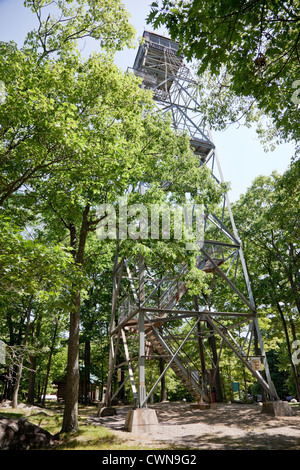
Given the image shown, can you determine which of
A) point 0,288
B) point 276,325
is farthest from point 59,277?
point 276,325

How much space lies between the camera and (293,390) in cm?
3159

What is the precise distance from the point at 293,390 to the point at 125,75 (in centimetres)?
3211

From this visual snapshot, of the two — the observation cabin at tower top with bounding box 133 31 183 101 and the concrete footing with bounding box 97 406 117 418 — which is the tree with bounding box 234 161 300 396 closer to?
the observation cabin at tower top with bounding box 133 31 183 101

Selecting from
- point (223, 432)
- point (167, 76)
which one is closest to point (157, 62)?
point (167, 76)

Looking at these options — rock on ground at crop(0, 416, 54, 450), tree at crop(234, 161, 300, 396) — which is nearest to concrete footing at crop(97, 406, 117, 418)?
rock on ground at crop(0, 416, 54, 450)

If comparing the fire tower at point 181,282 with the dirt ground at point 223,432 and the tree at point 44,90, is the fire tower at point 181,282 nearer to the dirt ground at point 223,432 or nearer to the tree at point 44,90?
the dirt ground at point 223,432

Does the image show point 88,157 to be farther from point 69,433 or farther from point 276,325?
point 276,325

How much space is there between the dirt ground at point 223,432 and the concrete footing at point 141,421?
0.21 m

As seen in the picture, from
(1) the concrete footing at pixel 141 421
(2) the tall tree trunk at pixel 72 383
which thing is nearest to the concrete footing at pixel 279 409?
(1) the concrete footing at pixel 141 421

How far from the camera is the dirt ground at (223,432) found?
8.02 m

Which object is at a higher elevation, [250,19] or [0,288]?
[250,19]
